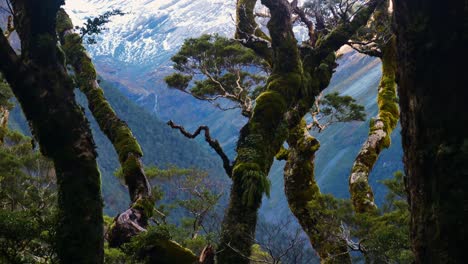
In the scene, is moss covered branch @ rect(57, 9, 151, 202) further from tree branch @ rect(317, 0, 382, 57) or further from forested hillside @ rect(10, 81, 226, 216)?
forested hillside @ rect(10, 81, 226, 216)

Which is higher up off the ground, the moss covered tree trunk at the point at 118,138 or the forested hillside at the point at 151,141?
the moss covered tree trunk at the point at 118,138

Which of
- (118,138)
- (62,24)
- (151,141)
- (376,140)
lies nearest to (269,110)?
(118,138)

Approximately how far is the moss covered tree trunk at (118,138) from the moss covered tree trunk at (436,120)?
598 cm

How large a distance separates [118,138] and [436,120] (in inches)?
317

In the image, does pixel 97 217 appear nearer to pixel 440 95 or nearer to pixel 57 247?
pixel 57 247

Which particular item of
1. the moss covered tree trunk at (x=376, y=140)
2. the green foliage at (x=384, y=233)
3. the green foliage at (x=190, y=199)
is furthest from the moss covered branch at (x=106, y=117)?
the green foliage at (x=190, y=199)

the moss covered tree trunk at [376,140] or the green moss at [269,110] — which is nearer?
the green moss at [269,110]

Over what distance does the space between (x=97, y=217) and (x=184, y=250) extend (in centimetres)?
184

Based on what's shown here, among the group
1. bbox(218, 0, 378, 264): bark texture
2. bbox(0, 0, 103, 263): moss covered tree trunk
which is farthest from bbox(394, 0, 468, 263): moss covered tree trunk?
bbox(0, 0, 103, 263): moss covered tree trunk

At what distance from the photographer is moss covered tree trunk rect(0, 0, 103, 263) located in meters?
5.94

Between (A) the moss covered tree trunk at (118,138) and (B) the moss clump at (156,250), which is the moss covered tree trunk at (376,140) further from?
(B) the moss clump at (156,250)

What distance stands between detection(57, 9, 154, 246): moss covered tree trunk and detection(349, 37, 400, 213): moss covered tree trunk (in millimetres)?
5162

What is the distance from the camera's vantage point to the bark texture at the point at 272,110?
278 inches

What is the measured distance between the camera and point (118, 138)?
34.0 feet
